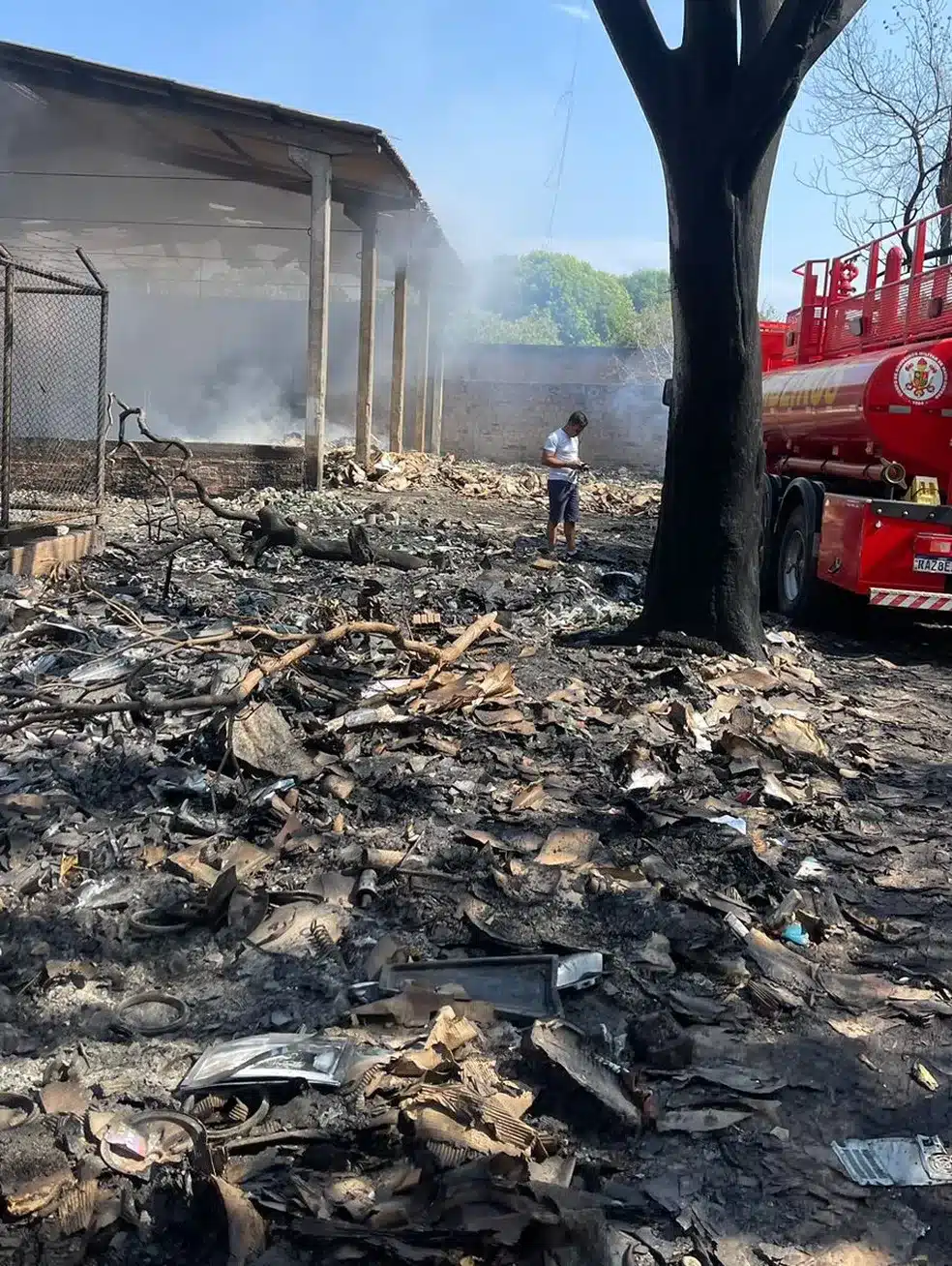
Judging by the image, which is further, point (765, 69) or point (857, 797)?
point (765, 69)

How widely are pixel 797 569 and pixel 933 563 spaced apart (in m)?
1.87

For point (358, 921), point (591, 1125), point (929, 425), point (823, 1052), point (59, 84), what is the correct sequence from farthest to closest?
point (59, 84), point (929, 425), point (358, 921), point (823, 1052), point (591, 1125)

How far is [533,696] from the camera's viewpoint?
6234 mm

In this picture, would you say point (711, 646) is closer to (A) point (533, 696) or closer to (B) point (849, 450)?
(A) point (533, 696)

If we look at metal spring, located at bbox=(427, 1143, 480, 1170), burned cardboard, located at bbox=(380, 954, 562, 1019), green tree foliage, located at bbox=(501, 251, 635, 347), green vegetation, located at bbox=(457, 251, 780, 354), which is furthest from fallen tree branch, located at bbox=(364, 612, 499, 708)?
green tree foliage, located at bbox=(501, 251, 635, 347)

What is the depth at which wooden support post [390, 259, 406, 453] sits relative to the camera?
20.7 meters

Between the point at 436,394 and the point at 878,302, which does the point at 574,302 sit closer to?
the point at 436,394

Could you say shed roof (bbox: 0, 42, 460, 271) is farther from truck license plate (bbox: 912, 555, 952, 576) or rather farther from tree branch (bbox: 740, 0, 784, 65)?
truck license plate (bbox: 912, 555, 952, 576)

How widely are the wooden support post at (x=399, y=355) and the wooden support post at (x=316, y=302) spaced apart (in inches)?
204

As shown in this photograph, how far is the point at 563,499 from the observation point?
37.4 ft

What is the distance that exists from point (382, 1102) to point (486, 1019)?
1.65 ft

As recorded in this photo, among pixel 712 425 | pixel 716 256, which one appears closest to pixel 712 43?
pixel 716 256

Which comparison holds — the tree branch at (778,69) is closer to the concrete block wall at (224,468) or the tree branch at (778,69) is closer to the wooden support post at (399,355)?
the concrete block wall at (224,468)

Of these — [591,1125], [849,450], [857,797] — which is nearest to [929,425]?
[849,450]
